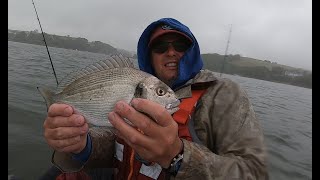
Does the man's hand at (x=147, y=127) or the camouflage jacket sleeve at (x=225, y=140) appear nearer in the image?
the man's hand at (x=147, y=127)

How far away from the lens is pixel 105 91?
3.00 metres

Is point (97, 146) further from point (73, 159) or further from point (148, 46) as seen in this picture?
point (148, 46)

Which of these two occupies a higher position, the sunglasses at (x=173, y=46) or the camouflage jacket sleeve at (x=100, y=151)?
the sunglasses at (x=173, y=46)

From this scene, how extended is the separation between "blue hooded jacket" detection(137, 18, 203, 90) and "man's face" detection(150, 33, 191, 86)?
0.11m

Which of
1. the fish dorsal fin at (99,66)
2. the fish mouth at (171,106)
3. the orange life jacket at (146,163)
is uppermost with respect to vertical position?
the fish dorsal fin at (99,66)

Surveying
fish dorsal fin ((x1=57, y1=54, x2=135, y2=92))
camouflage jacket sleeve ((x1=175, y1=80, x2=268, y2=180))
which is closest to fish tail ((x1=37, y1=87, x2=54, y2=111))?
fish dorsal fin ((x1=57, y1=54, x2=135, y2=92))

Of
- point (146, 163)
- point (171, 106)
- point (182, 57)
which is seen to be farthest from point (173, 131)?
point (182, 57)

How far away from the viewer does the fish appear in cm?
292

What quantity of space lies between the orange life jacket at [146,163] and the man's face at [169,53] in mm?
729

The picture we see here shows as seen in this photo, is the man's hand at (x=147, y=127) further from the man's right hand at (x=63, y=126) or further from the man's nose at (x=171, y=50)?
the man's nose at (x=171, y=50)

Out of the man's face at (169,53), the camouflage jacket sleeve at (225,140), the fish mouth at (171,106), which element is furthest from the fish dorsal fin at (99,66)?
the man's face at (169,53)

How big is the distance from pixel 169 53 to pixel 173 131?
241cm

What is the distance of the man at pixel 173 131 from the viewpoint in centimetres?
253

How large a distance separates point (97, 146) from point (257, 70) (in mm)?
152939
